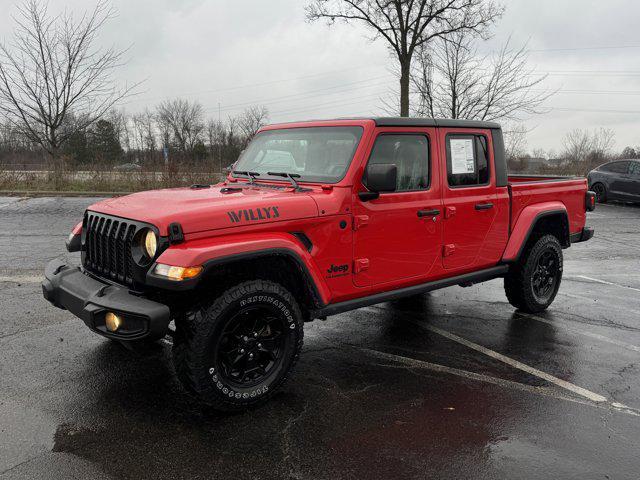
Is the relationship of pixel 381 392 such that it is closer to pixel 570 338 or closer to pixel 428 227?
pixel 428 227

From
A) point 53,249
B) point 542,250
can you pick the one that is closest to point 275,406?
point 542,250

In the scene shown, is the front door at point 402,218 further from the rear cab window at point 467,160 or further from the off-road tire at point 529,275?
the off-road tire at point 529,275

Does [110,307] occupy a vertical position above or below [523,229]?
below

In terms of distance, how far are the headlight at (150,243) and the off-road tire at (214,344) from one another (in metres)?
0.44

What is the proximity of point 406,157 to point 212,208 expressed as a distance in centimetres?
182

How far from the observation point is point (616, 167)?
1692 cm

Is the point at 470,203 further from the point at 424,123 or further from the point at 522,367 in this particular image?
the point at 522,367

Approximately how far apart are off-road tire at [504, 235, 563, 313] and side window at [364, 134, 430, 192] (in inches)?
67.8

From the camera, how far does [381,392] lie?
145 inches

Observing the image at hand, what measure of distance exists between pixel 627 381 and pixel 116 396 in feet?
12.5

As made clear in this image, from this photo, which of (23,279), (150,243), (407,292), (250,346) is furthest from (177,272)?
(23,279)

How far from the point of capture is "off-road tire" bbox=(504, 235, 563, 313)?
17.5 feet

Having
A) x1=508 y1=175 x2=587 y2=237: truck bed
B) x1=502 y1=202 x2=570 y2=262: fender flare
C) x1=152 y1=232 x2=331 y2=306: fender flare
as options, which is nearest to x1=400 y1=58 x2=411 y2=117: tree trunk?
x1=508 y1=175 x2=587 y2=237: truck bed

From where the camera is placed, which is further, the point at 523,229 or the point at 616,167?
the point at 616,167
